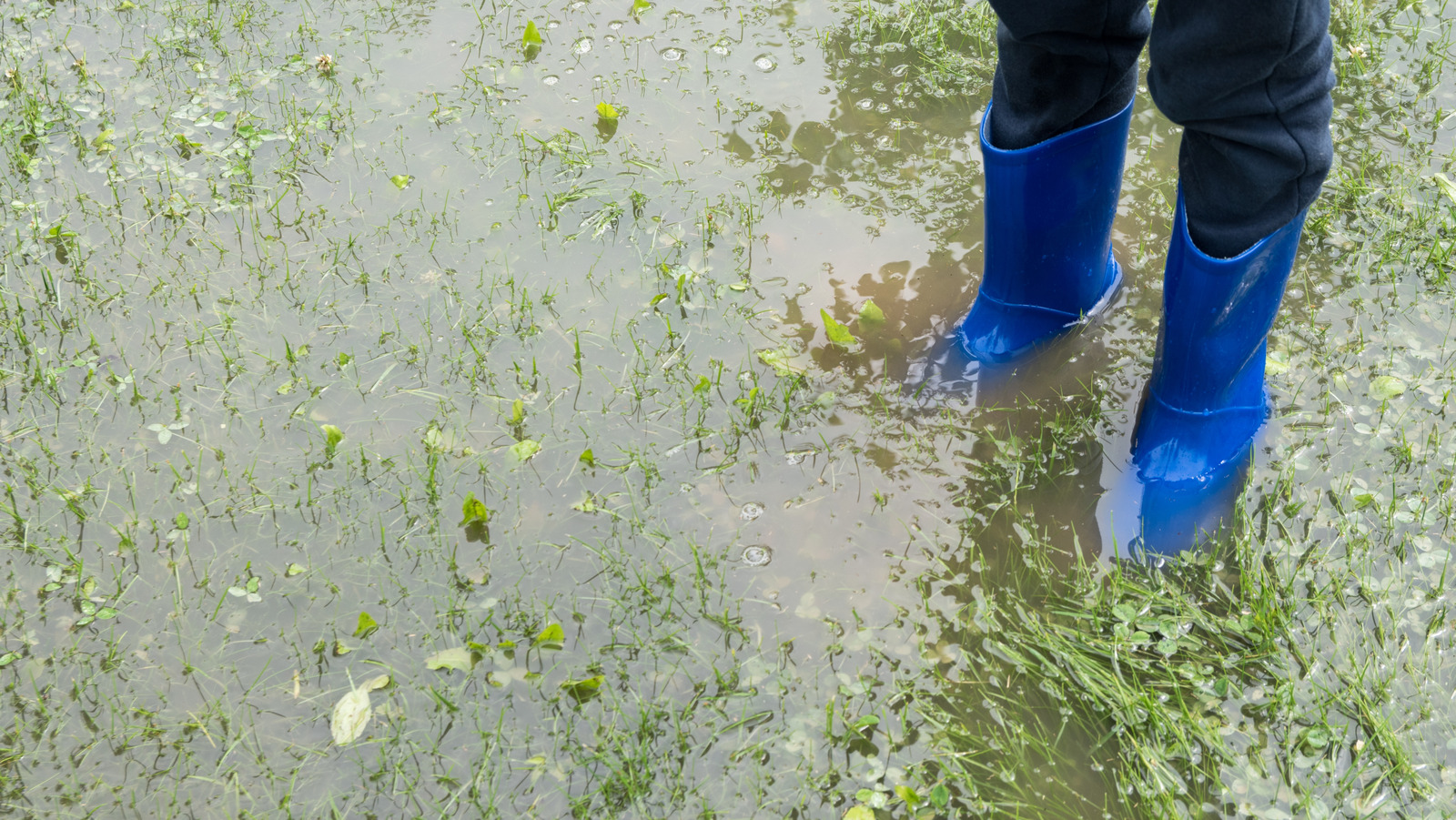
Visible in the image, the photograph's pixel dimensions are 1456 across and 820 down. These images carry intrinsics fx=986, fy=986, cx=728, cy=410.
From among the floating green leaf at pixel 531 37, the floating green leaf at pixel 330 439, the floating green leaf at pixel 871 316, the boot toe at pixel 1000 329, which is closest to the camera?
the floating green leaf at pixel 330 439

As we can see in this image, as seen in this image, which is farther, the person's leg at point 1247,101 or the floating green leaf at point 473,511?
the floating green leaf at point 473,511

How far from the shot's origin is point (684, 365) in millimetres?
2582

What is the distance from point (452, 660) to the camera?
6.53 ft

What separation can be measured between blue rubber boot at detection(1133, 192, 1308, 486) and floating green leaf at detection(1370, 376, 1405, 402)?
29cm

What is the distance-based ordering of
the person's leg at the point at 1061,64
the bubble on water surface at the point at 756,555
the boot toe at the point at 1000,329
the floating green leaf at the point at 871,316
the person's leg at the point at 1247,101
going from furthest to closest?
1. the floating green leaf at the point at 871,316
2. the boot toe at the point at 1000,329
3. the bubble on water surface at the point at 756,555
4. the person's leg at the point at 1061,64
5. the person's leg at the point at 1247,101

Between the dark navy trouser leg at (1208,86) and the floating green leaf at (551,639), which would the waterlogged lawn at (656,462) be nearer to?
the floating green leaf at (551,639)

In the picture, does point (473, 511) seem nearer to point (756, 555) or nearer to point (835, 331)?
point (756, 555)

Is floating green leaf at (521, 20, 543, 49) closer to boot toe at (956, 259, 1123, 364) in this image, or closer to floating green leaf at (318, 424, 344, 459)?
floating green leaf at (318, 424, 344, 459)

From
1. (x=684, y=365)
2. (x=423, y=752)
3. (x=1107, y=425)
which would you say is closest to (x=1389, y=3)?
(x=1107, y=425)

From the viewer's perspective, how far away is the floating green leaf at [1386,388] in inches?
93.1

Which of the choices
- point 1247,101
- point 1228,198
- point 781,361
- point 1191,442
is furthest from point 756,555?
point 1247,101

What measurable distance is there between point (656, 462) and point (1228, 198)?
1.33 metres

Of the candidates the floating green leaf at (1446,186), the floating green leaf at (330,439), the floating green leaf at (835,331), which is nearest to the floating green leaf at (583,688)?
the floating green leaf at (330,439)

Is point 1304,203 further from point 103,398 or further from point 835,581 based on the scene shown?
point 103,398
